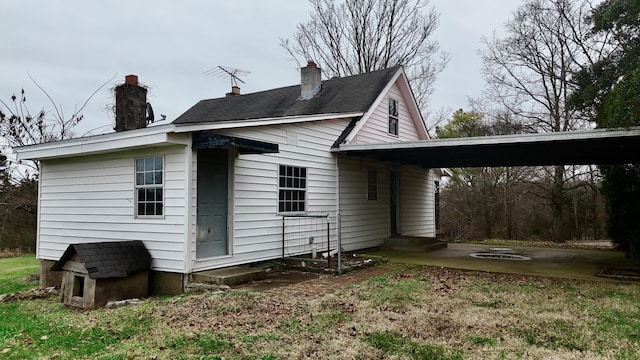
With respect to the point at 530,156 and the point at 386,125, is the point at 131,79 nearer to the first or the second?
the point at 386,125

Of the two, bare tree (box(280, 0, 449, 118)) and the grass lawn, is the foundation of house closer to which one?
the grass lawn

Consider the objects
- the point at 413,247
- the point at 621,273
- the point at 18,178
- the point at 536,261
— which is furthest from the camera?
the point at 18,178

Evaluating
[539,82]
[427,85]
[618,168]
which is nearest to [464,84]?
[427,85]

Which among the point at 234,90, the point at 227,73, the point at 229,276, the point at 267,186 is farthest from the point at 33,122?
the point at 229,276

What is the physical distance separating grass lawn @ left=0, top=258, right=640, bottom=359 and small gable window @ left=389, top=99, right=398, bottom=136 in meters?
7.23

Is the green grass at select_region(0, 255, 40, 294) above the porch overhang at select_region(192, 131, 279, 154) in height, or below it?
below

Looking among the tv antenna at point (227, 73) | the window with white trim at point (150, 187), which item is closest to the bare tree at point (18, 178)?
the tv antenna at point (227, 73)

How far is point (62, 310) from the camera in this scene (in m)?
6.80

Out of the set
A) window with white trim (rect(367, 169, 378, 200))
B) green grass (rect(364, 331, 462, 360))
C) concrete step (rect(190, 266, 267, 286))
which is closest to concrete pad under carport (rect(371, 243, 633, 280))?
window with white trim (rect(367, 169, 378, 200))

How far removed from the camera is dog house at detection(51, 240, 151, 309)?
6738mm

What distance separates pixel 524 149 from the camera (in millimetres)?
9734

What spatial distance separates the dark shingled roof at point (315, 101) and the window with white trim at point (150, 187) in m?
3.51

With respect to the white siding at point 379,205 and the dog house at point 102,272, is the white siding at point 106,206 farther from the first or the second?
the white siding at point 379,205

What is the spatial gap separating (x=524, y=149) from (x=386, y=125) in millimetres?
4556
